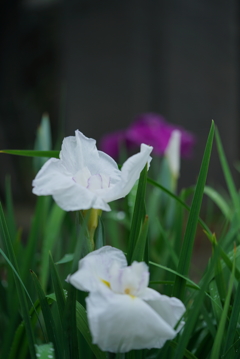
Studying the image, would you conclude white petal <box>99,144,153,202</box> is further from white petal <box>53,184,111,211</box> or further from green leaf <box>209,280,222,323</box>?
green leaf <box>209,280,222,323</box>

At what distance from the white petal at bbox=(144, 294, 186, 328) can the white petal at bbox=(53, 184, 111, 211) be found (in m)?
0.07

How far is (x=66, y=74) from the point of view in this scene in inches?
118

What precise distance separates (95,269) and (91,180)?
2.6 inches

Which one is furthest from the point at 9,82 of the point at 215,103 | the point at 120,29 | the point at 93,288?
the point at 93,288

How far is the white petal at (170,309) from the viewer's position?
0.93 feet

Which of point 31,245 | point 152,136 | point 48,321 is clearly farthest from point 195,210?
point 152,136

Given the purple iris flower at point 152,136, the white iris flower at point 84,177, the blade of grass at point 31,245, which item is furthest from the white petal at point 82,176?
the purple iris flower at point 152,136

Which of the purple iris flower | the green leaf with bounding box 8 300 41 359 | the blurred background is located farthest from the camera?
the blurred background

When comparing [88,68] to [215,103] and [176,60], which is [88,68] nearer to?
[176,60]

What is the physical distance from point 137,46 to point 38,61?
68 cm

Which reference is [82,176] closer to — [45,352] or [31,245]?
[45,352]

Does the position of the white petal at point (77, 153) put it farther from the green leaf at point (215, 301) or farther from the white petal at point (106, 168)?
the green leaf at point (215, 301)

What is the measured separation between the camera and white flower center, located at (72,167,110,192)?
323 millimetres

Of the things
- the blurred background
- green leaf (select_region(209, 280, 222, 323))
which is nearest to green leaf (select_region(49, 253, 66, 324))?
green leaf (select_region(209, 280, 222, 323))
